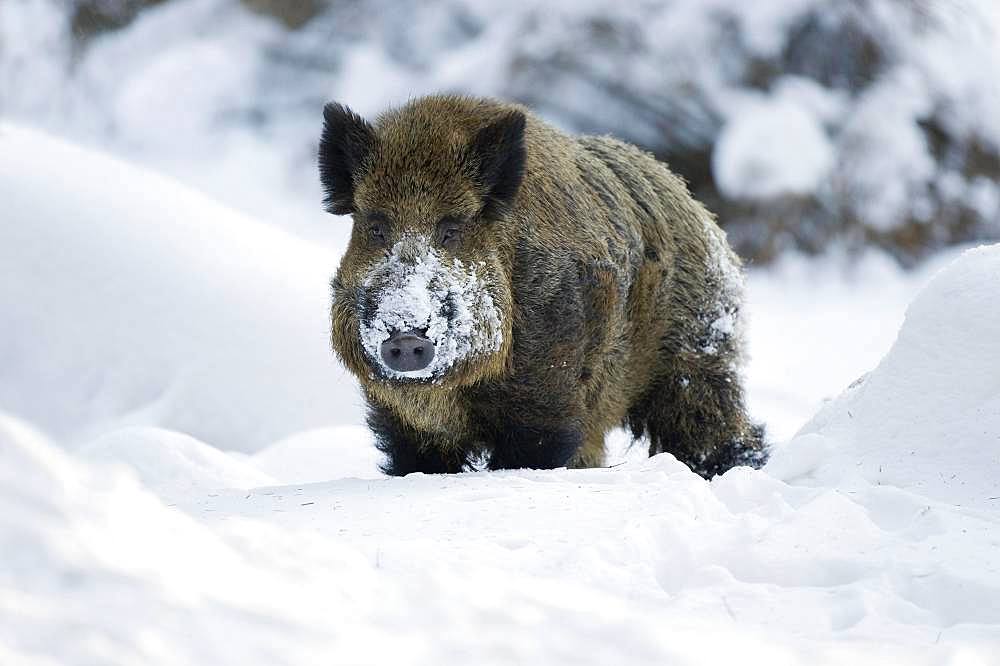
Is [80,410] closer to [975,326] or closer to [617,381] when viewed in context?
[617,381]

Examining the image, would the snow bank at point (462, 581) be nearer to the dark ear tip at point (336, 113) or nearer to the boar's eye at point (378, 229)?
the boar's eye at point (378, 229)

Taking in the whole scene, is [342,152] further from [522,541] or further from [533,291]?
[522,541]

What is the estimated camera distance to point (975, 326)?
4340 millimetres

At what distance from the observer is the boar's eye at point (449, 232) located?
16.1ft

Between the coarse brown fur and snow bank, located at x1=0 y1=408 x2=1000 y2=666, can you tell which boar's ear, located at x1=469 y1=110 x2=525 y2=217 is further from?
snow bank, located at x1=0 y1=408 x2=1000 y2=666

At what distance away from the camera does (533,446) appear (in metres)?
5.28

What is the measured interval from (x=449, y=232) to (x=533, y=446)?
3.36 feet

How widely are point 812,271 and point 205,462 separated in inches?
354

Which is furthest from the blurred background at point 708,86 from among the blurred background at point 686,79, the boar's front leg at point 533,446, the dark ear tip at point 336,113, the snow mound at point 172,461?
the dark ear tip at point 336,113

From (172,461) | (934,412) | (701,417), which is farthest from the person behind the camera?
(701,417)

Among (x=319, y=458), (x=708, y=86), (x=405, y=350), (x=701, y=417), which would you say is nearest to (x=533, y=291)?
(x=405, y=350)

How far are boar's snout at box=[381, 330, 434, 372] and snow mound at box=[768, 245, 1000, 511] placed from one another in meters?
1.38

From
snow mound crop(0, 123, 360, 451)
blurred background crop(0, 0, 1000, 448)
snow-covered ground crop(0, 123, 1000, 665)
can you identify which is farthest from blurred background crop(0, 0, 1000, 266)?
snow-covered ground crop(0, 123, 1000, 665)

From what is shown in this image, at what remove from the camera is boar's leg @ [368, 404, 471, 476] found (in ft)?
18.0
